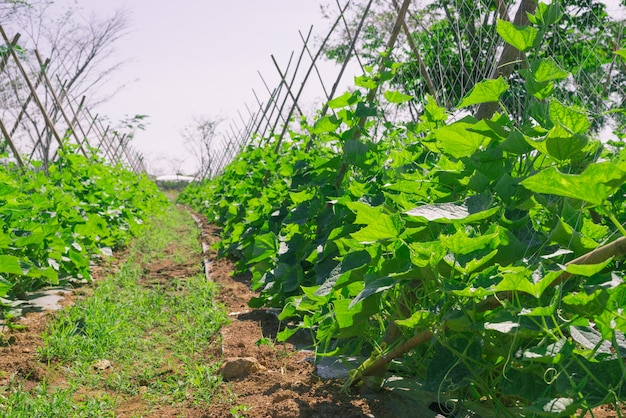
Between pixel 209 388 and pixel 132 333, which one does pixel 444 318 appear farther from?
pixel 132 333

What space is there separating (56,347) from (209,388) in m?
1.01

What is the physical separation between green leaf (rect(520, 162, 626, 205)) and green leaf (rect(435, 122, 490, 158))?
0.58m

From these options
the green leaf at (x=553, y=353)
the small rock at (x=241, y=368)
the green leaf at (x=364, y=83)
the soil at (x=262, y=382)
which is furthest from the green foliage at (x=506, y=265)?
the green leaf at (x=364, y=83)

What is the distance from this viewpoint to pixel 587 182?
1060mm

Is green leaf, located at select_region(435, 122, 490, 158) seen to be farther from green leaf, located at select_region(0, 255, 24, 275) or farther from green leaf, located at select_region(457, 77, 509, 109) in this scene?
green leaf, located at select_region(0, 255, 24, 275)

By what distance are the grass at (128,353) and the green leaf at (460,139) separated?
1357mm

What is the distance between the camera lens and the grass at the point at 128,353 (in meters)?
2.49

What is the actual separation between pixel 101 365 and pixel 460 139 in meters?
2.15

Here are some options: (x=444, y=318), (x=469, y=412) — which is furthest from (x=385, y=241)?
(x=469, y=412)

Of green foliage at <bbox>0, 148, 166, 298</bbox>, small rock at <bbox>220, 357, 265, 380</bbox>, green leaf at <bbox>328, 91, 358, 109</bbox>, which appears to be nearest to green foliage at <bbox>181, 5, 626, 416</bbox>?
small rock at <bbox>220, 357, 265, 380</bbox>

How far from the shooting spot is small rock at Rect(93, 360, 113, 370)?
3031 millimetres

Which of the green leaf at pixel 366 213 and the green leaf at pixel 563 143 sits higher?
the green leaf at pixel 563 143

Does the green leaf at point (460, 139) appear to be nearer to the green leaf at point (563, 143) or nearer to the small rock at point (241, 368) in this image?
the green leaf at point (563, 143)

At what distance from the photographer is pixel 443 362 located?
1.53m
